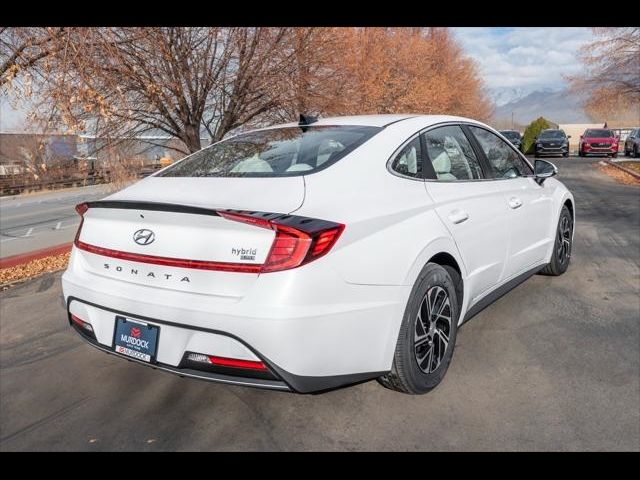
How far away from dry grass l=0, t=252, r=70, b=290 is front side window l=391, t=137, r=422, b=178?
474 centimetres

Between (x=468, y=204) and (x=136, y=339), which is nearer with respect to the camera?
(x=136, y=339)

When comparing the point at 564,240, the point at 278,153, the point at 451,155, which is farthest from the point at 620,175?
the point at 278,153

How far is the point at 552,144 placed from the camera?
2842cm

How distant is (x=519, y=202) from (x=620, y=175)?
1559cm

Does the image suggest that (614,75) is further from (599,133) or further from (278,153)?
(278,153)

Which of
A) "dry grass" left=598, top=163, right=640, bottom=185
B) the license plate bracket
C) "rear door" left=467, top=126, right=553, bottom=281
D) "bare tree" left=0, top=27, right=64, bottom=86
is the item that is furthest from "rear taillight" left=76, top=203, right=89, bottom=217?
"dry grass" left=598, top=163, right=640, bottom=185

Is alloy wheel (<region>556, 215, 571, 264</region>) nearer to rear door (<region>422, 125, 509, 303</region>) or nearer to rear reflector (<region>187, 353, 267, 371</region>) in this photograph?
rear door (<region>422, 125, 509, 303</region>)

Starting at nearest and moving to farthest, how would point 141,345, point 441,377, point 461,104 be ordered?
point 141,345
point 441,377
point 461,104

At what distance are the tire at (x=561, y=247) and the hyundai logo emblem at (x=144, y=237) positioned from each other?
3768mm

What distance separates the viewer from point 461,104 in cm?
3228

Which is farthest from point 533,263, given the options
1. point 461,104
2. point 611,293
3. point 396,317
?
point 461,104

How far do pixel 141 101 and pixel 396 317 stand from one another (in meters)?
7.42
